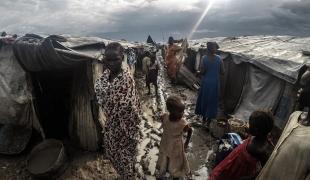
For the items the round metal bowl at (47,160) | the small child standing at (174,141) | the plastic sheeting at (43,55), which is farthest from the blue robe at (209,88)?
the round metal bowl at (47,160)

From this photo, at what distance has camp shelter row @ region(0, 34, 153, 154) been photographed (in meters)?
5.22

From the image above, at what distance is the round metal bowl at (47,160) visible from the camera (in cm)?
460

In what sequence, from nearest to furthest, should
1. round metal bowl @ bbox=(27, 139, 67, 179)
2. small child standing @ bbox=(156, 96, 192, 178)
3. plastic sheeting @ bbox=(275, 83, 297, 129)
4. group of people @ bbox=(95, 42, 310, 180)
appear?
group of people @ bbox=(95, 42, 310, 180)
small child standing @ bbox=(156, 96, 192, 178)
round metal bowl @ bbox=(27, 139, 67, 179)
plastic sheeting @ bbox=(275, 83, 297, 129)

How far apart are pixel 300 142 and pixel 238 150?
1.22 metres

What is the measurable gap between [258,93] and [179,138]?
448cm

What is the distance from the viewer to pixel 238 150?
2.85 meters

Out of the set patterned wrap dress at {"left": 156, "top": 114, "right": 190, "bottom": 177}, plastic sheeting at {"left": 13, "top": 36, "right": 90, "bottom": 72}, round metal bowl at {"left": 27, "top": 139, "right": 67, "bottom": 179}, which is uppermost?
plastic sheeting at {"left": 13, "top": 36, "right": 90, "bottom": 72}

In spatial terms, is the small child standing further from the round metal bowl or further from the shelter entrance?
the shelter entrance

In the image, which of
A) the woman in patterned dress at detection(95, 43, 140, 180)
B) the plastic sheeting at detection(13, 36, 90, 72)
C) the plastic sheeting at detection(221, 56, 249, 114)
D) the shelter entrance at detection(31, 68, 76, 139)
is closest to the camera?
the woman in patterned dress at detection(95, 43, 140, 180)

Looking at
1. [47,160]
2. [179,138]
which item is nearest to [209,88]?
[179,138]

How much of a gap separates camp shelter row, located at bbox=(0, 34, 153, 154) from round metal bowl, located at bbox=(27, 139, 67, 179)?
46 centimetres

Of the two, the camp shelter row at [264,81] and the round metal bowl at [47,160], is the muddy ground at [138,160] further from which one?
Result: the camp shelter row at [264,81]

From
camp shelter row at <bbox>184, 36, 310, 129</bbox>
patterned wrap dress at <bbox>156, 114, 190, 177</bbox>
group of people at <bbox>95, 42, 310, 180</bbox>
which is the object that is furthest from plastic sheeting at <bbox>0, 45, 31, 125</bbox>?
camp shelter row at <bbox>184, 36, 310, 129</bbox>

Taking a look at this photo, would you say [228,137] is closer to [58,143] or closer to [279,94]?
[279,94]
